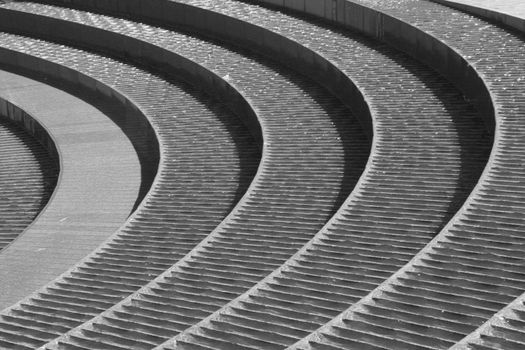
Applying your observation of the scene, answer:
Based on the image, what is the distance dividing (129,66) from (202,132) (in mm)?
5984

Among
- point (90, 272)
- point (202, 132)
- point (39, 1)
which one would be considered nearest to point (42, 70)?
point (39, 1)

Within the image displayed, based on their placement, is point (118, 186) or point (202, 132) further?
point (202, 132)

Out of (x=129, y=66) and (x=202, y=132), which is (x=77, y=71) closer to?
(x=129, y=66)

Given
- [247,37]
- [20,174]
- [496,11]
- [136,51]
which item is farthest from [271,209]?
[136,51]

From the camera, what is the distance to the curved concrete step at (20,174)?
2109 cm

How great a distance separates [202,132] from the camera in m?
22.5

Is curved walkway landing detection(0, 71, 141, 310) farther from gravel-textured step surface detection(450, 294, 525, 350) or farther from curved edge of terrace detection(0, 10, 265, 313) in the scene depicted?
gravel-textured step surface detection(450, 294, 525, 350)

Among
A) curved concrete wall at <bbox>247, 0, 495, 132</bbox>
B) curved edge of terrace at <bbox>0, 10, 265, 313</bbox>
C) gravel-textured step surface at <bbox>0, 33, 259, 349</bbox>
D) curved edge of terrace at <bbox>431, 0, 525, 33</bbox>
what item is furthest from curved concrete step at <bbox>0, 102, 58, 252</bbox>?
curved edge of terrace at <bbox>431, 0, 525, 33</bbox>

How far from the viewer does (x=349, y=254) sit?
15.2 m

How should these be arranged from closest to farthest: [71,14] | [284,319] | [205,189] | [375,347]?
[375,347] < [284,319] < [205,189] < [71,14]

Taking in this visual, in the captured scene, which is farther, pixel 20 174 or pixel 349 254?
pixel 20 174

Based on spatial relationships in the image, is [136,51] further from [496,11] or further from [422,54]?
[496,11]

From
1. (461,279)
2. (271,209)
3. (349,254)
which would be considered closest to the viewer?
(461,279)

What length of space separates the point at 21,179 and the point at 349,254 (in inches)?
390
